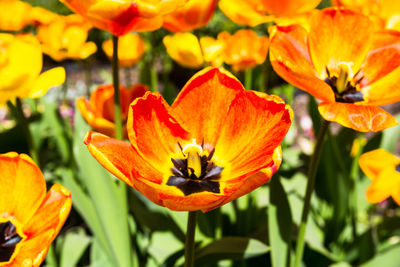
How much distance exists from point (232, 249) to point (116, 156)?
15.9 inches

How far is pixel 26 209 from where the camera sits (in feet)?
2.02

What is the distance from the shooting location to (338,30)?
72cm

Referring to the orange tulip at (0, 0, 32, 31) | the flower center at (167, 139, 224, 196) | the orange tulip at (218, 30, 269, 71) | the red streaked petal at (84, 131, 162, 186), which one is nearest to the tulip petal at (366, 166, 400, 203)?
the flower center at (167, 139, 224, 196)

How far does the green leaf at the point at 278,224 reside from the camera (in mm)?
859

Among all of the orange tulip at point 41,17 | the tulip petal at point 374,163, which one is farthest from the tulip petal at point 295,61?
the orange tulip at point 41,17

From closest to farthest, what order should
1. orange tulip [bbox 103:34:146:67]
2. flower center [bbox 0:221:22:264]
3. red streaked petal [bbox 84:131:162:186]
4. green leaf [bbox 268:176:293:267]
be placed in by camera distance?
red streaked petal [bbox 84:131:162:186] → flower center [bbox 0:221:22:264] → green leaf [bbox 268:176:293:267] → orange tulip [bbox 103:34:146:67]

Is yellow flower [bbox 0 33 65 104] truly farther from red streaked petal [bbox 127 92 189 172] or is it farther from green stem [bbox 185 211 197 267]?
green stem [bbox 185 211 197 267]

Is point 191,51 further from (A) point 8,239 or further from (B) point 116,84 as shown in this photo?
(A) point 8,239

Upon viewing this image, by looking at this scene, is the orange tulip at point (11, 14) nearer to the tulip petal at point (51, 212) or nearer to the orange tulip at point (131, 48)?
the orange tulip at point (131, 48)

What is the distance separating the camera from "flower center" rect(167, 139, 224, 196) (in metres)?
0.59

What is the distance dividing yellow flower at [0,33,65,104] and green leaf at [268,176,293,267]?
0.45 metres

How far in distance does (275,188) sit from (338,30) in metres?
0.32

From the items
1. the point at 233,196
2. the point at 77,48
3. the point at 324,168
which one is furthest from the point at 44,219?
the point at 324,168

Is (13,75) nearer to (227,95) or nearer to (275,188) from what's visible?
(227,95)
